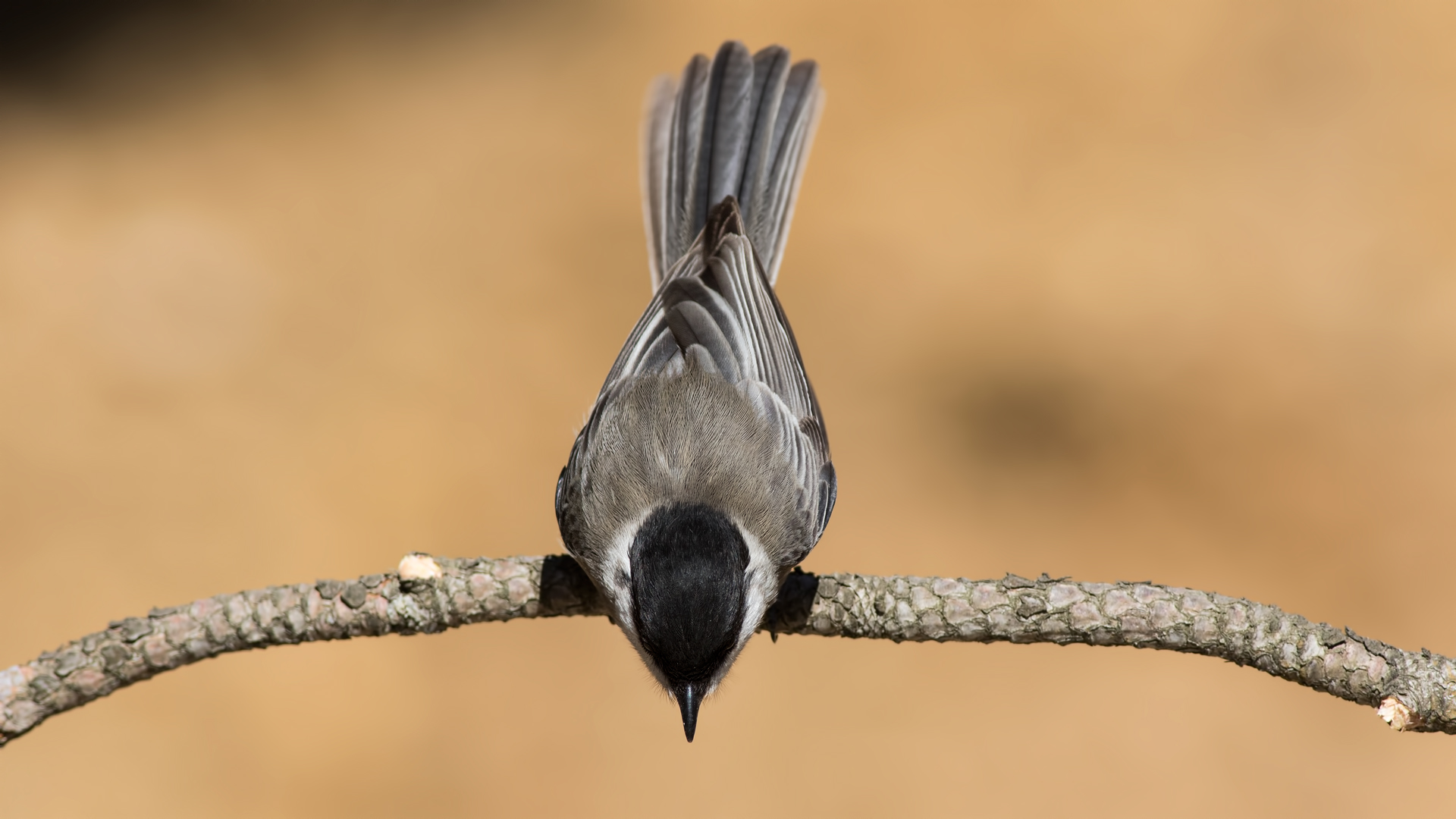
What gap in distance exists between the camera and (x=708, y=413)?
3.32m

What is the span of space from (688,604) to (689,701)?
259 mm

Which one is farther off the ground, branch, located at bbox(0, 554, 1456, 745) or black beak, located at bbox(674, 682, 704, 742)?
branch, located at bbox(0, 554, 1456, 745)

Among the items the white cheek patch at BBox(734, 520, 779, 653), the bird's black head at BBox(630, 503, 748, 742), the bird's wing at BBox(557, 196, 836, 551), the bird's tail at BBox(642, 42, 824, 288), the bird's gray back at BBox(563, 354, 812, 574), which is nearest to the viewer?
the bird's black head at BBox(630, 503, 748, 742)

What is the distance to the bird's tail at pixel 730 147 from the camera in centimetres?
420

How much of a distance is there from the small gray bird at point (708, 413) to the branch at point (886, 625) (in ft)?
0.89

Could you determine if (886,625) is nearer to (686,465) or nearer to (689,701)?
(689,701)

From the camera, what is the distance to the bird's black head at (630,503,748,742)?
2643 mm

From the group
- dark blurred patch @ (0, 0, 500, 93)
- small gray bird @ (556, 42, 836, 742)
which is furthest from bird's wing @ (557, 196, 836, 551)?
dark blurred patch @ (0, 0, 500, 93)

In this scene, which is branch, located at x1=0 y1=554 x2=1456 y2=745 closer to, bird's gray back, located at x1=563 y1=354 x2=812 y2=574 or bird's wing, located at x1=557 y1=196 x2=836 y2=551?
bird's gray back, located at x1=563 y1=354 x2=812 y2=574

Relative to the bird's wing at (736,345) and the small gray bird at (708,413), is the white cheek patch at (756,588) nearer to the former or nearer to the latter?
the small gray bird at (708,413)

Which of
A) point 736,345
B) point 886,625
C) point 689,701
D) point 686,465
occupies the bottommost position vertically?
point 689,701

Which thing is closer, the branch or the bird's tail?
the branch

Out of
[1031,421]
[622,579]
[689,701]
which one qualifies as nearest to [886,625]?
[689,701]

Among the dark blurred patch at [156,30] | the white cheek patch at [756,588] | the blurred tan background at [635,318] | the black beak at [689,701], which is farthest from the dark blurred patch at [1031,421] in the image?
the dark blurred patch at [156,30]
